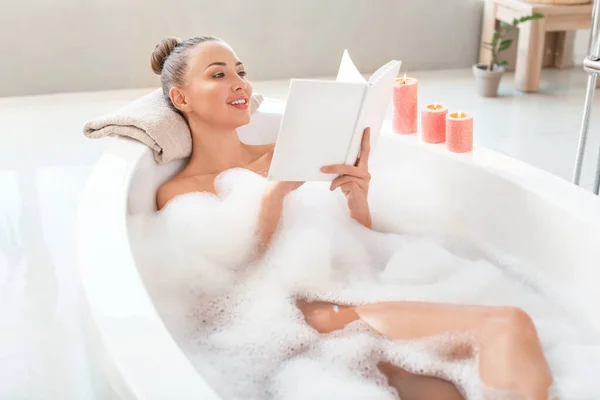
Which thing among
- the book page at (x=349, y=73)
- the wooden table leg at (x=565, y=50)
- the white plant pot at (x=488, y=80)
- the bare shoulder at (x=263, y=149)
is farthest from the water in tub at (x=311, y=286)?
the wooden table leg at (x=565, y=50)

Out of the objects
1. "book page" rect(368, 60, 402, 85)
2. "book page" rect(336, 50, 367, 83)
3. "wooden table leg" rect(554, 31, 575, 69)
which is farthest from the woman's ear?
"wooden table leg" rect(554, 31, 575, 69)

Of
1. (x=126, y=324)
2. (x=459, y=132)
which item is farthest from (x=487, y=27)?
(x=126, y=324)

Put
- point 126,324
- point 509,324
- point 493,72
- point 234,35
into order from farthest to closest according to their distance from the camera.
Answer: point 234,35
point 493,72
point 509,324
point 126,324

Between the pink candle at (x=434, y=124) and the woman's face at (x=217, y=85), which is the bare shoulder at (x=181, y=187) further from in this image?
the pink candle at (x=434, y=124)

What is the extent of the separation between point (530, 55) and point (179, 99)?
2187 mm

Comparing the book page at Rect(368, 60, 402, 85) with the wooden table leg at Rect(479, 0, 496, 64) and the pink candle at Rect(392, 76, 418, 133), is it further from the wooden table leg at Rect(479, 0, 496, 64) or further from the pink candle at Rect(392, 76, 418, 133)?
the wooden table leg at Rect(479, 0, 496, 64)

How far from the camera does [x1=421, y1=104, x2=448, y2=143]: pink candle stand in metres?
1.81

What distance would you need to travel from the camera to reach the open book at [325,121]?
1362 mm

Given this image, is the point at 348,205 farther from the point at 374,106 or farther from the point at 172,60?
the point at 172,60

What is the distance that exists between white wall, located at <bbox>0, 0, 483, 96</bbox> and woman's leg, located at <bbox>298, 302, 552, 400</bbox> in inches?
98.5

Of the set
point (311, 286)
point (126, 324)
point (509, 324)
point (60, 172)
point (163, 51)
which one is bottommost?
point (60, 172)

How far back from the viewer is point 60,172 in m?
2.63

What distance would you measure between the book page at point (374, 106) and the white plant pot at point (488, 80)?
1.96m

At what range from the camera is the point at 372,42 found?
382cm
